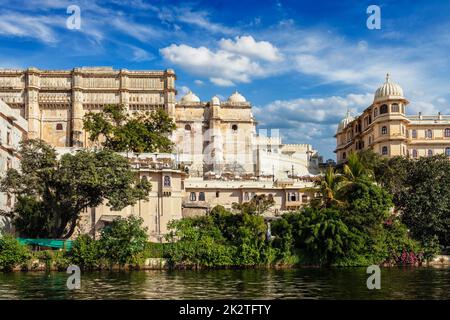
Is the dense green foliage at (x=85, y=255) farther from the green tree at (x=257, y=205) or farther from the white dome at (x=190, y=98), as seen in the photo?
the white dome at (x=190, y=98)

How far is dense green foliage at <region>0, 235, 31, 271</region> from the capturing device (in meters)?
41.0

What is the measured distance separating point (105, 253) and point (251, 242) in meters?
10.0

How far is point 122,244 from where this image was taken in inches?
1695

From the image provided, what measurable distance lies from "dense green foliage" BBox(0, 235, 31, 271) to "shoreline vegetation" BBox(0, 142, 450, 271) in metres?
0.06

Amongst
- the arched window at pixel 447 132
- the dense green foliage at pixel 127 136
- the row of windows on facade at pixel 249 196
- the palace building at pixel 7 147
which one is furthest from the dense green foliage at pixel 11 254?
the arched window at pixel 447 132

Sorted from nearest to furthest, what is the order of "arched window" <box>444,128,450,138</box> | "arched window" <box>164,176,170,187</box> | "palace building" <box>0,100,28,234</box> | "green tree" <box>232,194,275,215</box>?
"palace building" <box>0,100,28,234</box>
"green tree" <box>232,194,275,215</box>
"arched window" <box>164,176,170,187</box>
"arched window" <box>444,128,450,138</box>

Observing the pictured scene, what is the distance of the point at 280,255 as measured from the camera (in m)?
45.0

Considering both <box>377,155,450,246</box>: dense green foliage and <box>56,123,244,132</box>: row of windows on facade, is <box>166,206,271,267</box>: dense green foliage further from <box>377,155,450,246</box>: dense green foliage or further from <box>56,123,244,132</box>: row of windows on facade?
<box>56,123,244,132</box>: row of windows on facade

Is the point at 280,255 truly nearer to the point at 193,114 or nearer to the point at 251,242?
the point at 251,242

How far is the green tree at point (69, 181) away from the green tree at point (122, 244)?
102 inches

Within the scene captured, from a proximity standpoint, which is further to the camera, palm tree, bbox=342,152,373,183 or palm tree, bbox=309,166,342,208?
palm tree, bbox=342,152,373,183

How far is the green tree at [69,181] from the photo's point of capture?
4422cm

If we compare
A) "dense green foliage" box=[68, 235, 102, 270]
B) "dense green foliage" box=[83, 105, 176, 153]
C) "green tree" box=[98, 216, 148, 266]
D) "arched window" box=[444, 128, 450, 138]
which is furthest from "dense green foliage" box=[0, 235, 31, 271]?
"arched window" box=[444, 128, 450, 138]

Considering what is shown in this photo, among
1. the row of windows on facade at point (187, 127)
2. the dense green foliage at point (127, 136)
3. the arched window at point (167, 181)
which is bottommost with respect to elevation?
the arched window at point (167, 181)
